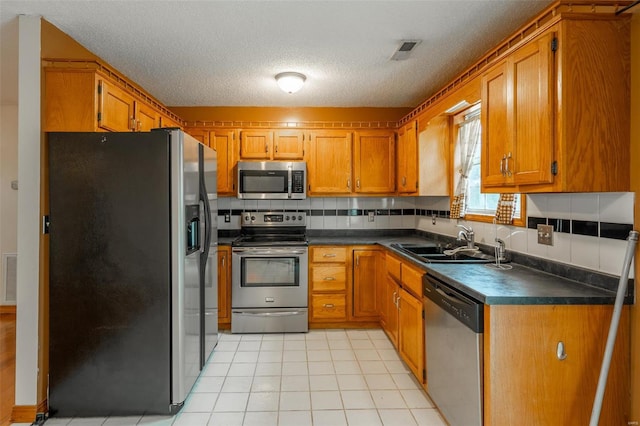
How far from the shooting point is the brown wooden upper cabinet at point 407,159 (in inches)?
135

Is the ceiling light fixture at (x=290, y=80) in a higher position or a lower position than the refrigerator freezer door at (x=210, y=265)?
higher

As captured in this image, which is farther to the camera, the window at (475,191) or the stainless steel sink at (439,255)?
the window at (475,191)

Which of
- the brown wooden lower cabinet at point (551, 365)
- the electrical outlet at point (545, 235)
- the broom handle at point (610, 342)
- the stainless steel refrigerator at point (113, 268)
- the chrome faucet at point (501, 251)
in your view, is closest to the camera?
the broom handle at point (610, 342)

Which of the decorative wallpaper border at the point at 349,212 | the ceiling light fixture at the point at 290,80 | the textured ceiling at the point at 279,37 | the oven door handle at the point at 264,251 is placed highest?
the textured ceiling at the point at 279,37

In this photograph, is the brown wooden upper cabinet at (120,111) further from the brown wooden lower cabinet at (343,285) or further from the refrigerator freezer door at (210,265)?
the brown wooden lower cabinet at (343,285)

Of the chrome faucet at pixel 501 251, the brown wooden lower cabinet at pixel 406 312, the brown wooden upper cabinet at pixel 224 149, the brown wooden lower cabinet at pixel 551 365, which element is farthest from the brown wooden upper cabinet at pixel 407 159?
the brown wooden lower cabinet at pixel 551 365

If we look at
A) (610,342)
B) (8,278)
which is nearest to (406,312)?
(610,342)

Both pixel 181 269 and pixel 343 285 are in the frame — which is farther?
pixel 343 285

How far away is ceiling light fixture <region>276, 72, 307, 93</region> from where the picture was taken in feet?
9.76

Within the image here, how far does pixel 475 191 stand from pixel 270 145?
212 cm

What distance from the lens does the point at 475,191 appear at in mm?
3049

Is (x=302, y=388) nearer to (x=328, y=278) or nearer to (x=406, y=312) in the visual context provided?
(x=406, y=312)

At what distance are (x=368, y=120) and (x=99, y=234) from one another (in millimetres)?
2953

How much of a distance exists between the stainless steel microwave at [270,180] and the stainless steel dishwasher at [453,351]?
196 cm
